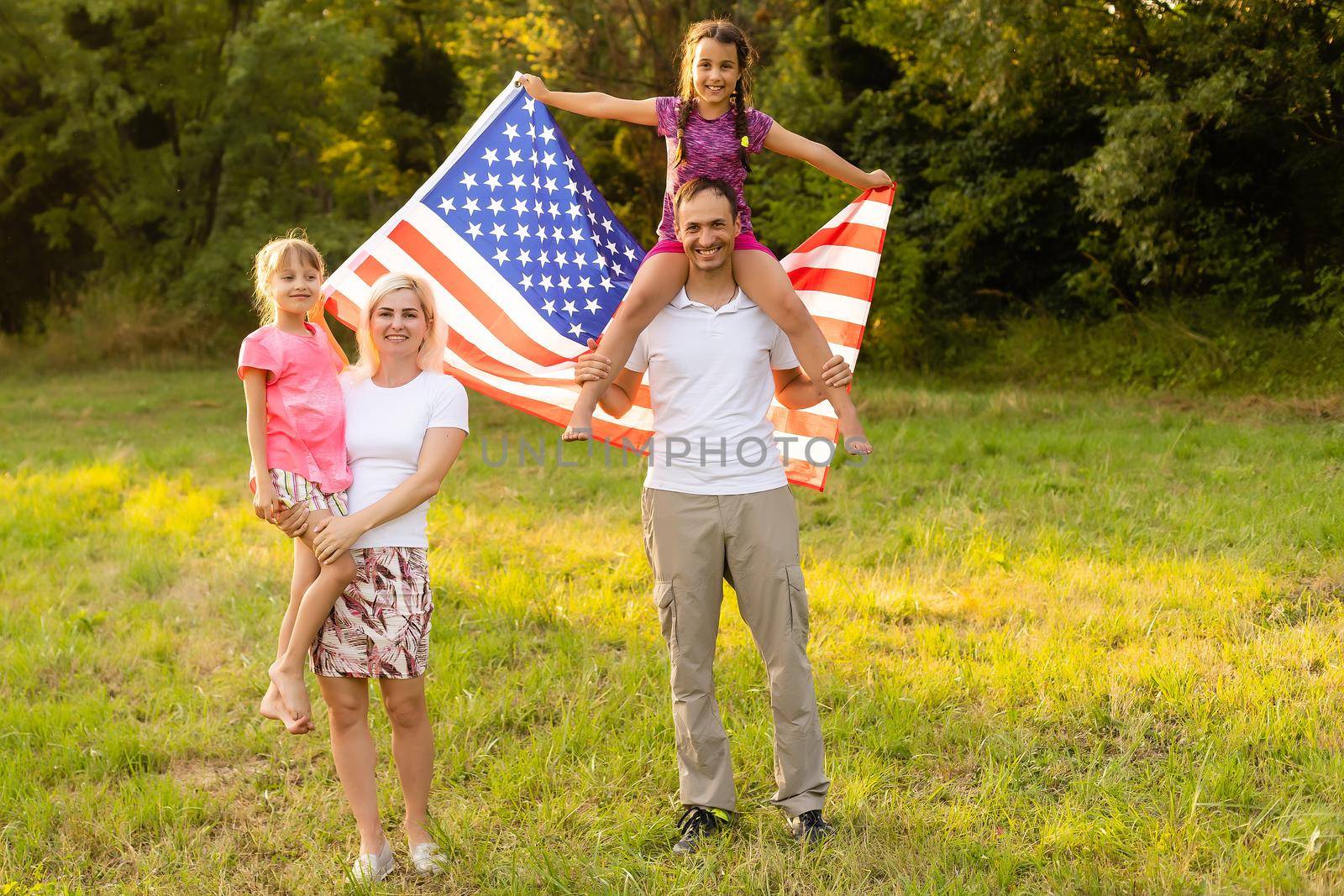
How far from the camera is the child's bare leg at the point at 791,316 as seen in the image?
12.3 ft

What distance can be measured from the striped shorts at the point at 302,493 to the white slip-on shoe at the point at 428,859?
46.3 inches

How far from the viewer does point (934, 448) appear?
9.99 m

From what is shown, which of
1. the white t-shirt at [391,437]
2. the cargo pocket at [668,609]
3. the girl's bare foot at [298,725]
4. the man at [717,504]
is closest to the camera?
the girl's bare foot at [298,725]

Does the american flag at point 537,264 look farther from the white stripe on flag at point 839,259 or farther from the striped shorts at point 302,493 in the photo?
the striped shorts at point 302,493

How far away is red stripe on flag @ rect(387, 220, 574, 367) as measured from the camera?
17.0ft

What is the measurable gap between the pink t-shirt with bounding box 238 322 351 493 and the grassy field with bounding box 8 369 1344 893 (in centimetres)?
134

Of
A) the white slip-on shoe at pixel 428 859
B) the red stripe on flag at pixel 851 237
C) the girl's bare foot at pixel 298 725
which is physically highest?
the red stripe on flag at pixel 851 237

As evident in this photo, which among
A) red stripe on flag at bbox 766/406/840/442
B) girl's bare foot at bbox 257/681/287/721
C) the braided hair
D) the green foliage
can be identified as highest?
the green foliage

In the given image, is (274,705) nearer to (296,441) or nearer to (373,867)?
(373,867)

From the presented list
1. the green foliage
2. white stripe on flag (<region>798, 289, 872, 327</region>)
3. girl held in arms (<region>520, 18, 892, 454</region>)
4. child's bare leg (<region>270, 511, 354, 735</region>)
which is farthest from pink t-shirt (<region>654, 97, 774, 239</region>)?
the green foliage

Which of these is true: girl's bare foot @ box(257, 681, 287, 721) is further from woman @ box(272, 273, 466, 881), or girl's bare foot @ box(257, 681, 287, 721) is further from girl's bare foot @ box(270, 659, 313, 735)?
woman @ box(272, 273, 466, 881)

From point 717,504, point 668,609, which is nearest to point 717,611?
point 668,609

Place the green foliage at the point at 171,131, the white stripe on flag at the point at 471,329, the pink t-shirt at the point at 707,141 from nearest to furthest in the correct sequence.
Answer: the pink t-shirt at the point at 707,141 → the white stripe on flag at the point at 471,329 → the green foliage at the point at 171,131

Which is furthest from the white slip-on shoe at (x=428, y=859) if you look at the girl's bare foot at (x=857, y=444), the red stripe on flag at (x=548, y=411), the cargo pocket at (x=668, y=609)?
the girl's bare foot at (x=857, y=444)
